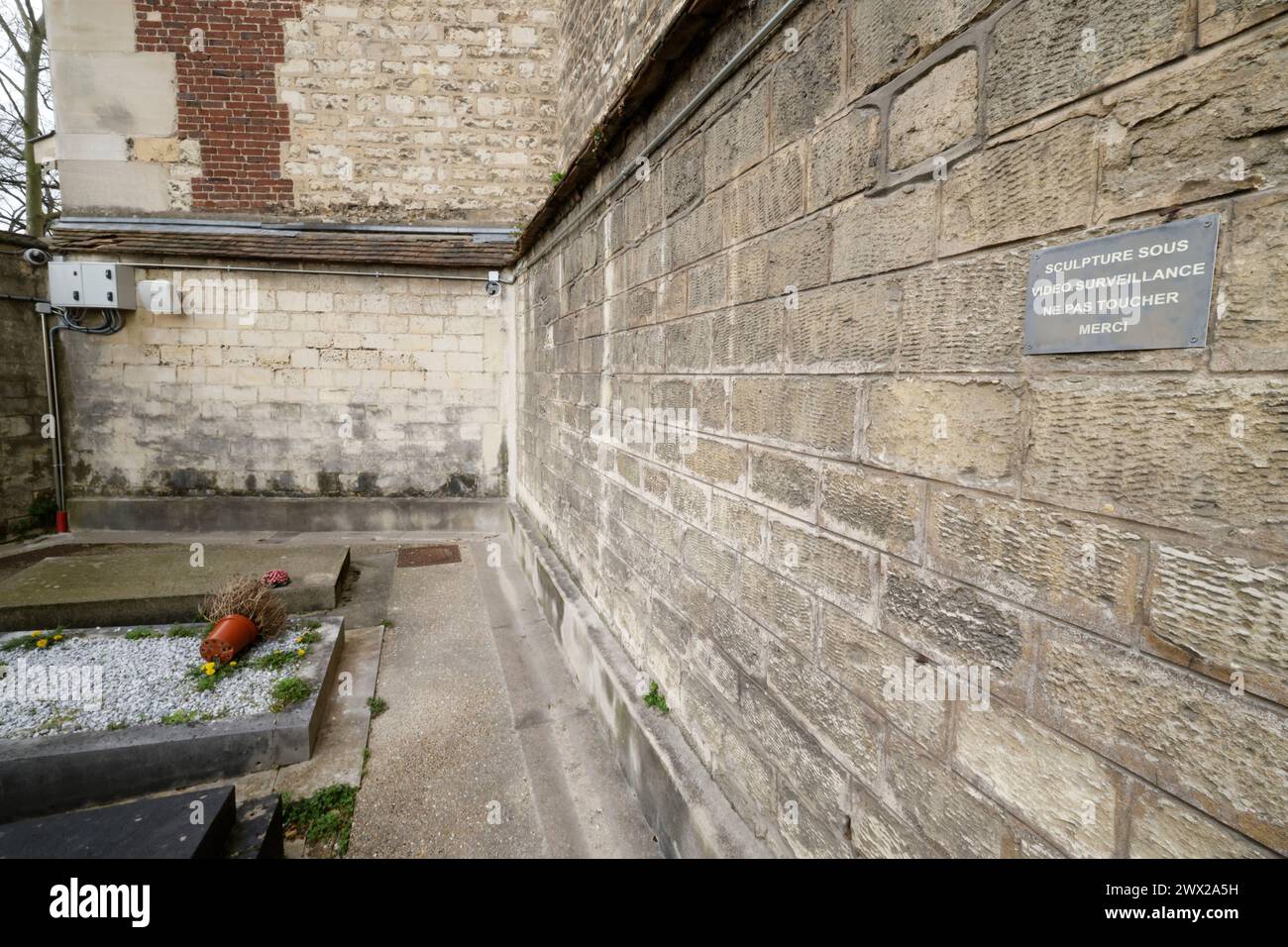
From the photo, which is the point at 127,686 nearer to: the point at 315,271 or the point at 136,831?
the point at 136,831

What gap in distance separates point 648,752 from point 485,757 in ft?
4.03

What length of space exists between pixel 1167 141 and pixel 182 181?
36.2ft

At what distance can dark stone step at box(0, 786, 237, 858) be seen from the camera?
2113mm

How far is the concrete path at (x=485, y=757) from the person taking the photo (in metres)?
2.85

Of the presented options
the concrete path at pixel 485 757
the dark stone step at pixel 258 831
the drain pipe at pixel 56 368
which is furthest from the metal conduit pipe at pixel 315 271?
the dark stone step at pixel 258 831

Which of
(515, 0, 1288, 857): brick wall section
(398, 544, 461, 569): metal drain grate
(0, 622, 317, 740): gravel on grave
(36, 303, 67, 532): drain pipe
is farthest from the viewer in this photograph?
(36, 303, 67, 532): drain pipe

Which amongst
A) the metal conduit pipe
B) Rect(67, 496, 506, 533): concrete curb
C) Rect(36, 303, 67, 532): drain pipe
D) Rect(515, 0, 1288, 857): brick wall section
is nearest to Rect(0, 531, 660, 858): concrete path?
Rect(515, 0, 1288, 857): brick wall section

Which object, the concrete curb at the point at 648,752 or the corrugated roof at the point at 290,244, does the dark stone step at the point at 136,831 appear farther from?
the corrugated roof at the point at 290,244

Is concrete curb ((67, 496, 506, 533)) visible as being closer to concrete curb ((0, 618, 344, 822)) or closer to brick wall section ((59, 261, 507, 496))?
brick wall section ((59, 261, 507, 496))

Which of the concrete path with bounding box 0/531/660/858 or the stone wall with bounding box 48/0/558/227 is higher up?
the stone wall with bounding box 48/0/558/227

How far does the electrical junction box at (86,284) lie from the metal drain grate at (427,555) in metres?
4.98

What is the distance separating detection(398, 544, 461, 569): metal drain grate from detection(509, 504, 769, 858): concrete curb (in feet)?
9.77

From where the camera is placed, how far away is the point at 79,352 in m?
7.92

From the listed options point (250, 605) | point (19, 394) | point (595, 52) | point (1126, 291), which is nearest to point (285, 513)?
point (19, 394)
